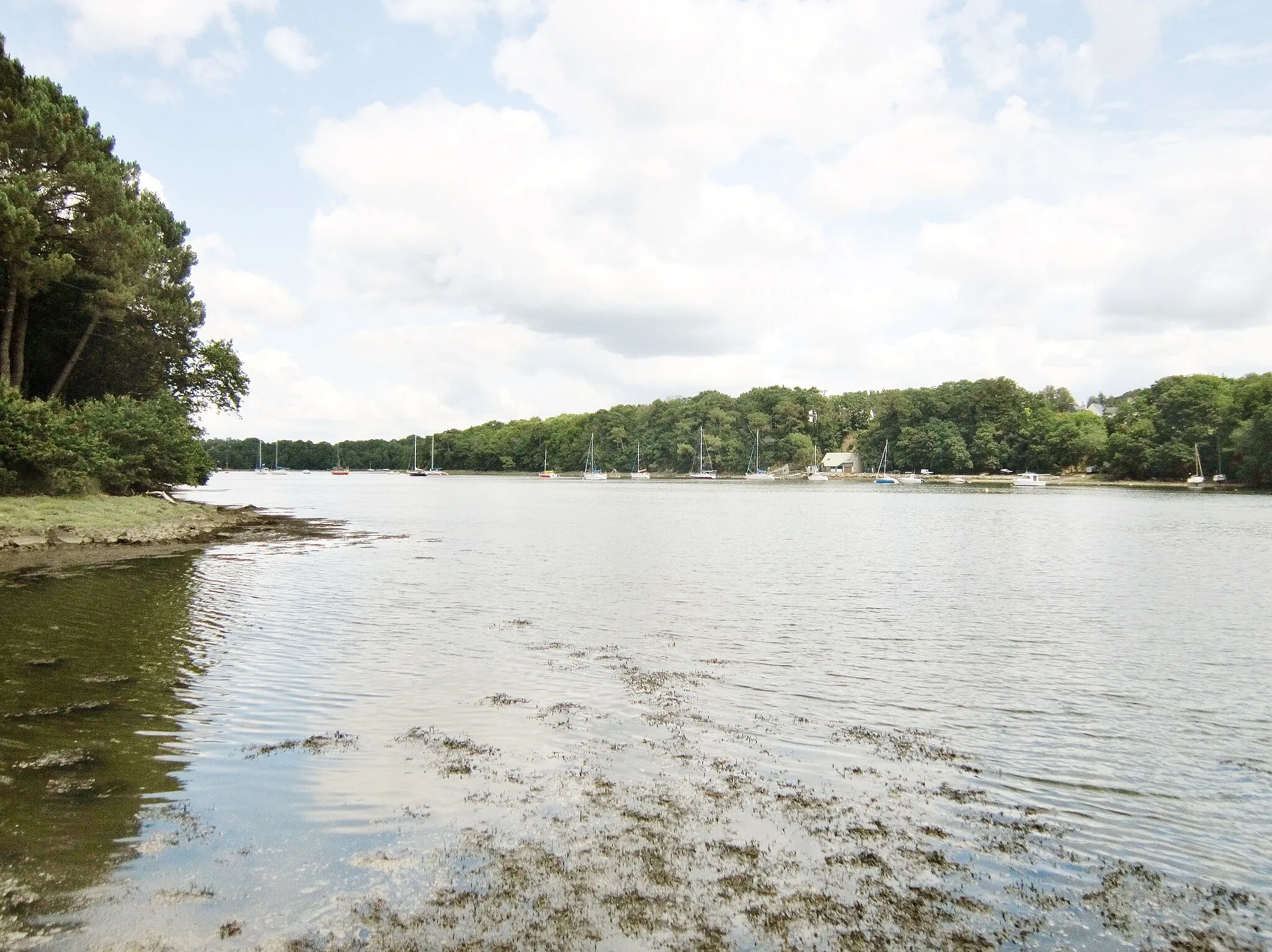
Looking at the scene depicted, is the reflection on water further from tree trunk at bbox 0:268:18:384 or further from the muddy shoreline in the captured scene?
tree trunk at bbox 0:268:18:384

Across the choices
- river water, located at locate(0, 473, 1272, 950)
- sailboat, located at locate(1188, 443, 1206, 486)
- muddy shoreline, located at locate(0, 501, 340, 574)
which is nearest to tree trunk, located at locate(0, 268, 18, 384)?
muddy shoreline, located at locate(0, 501, 340, 574)

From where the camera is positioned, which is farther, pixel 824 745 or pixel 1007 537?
pixel 1007 537

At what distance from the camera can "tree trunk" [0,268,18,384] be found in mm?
35750

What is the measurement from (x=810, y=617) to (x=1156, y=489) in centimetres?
12855

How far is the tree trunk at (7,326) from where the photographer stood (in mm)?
35750

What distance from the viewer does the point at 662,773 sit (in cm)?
975

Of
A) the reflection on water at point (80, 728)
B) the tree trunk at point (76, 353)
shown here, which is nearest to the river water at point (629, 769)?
the reflection on water at point (80, 728)

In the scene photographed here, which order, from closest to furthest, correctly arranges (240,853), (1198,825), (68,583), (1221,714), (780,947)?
(780,947) < (240,853) < (1198,825) < (1221,714) < (68,583)

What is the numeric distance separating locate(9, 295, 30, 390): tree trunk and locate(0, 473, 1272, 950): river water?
2003 cm

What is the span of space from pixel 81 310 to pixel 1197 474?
155 m

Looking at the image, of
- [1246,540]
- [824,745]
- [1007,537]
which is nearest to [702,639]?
[824,745]

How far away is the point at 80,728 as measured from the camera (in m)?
10.7

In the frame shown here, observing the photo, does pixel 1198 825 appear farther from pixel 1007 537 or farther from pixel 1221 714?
pixel 1007 537

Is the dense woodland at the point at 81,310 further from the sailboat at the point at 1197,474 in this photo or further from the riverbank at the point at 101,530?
the sailboat at the point at 1197,474
